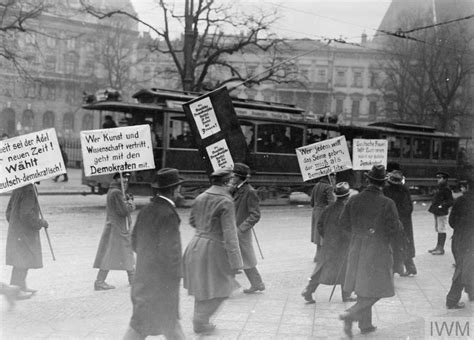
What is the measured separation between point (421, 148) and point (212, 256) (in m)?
23.6

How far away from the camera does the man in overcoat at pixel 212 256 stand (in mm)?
5891

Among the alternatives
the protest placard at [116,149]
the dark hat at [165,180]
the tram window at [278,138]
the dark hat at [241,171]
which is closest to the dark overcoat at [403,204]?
the dark hat at [241,171]

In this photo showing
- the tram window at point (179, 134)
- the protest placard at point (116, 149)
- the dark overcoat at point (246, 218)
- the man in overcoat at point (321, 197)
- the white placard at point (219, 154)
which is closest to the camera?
the dark overcoat at point (246, 218)

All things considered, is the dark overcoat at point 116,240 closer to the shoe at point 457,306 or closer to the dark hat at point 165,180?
the dark hat at point 165,180

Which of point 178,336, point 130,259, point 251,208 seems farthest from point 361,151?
point 178,336

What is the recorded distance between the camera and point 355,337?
608cm

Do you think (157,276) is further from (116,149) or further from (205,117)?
(205,117)

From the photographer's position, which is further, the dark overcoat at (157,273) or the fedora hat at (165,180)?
→ the fedora hat at (165,180)

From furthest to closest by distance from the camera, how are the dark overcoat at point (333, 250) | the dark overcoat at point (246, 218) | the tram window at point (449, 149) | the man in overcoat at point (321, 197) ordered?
the tram window at point (449, 149), the man in overcoat at point (321, 197), the dark overcoat at point (246, 218), the dark overcoat at point (333, 250)

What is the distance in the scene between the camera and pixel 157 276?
4984 mm

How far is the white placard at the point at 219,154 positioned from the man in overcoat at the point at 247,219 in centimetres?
234

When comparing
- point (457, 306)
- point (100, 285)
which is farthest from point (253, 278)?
point (457, 306)

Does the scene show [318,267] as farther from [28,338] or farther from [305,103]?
[305,103]

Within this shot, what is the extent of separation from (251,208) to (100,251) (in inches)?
79.4
